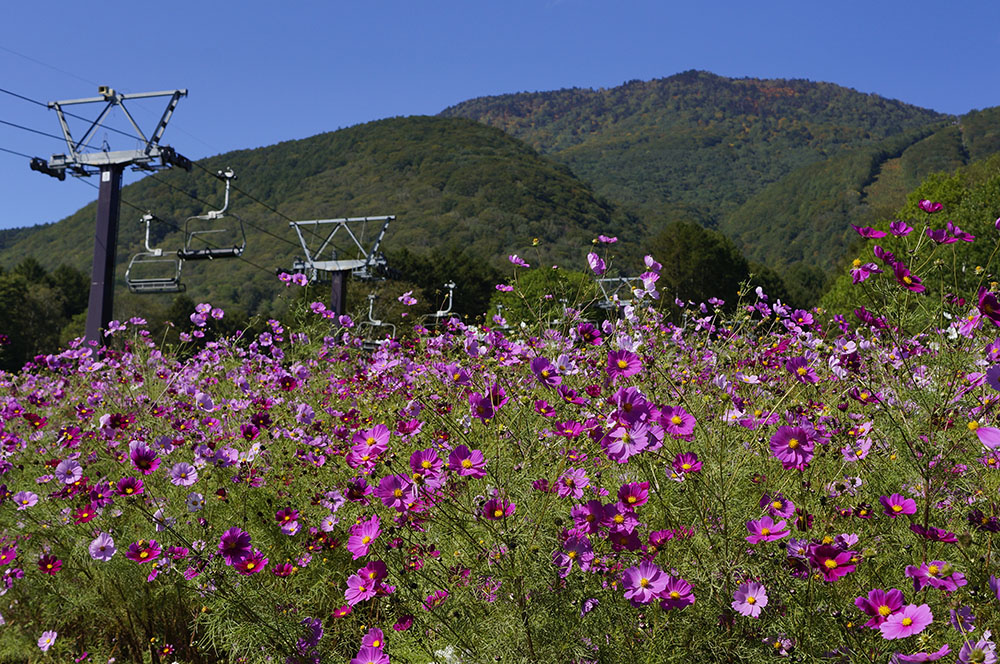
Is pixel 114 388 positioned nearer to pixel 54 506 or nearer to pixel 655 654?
pixel 54 506

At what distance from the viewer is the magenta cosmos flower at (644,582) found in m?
1.39

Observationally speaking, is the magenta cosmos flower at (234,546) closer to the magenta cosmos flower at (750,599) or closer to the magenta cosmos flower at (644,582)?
the magenta cosmos flower at (644,582)

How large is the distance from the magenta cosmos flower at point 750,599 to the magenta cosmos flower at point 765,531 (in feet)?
0.33

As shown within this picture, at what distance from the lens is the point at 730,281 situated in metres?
38.7

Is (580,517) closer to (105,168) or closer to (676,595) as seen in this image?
(676,595)

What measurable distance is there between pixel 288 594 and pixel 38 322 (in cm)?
3923

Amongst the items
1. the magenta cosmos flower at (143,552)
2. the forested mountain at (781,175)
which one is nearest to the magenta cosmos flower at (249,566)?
the magenta cosmos flower at (143,552)

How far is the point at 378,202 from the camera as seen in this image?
9744 cm

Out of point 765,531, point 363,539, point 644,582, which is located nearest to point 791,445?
point 765,531

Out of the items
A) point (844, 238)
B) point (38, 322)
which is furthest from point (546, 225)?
point (38, 322)

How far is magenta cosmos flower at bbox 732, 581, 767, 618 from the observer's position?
1.43m

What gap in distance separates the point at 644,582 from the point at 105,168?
11.2 m

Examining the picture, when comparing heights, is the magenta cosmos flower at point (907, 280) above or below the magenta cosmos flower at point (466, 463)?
above

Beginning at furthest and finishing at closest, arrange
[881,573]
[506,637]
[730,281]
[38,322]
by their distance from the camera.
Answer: [730,281]
[38,322]
[881,573]
[506,637]
